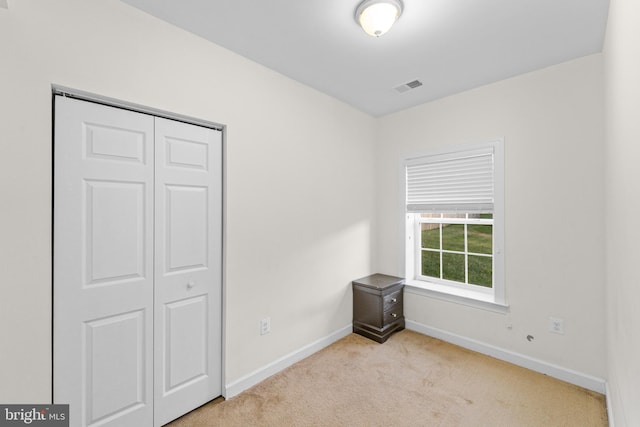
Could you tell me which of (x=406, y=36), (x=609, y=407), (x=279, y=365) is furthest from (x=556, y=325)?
(x=406, y=36)

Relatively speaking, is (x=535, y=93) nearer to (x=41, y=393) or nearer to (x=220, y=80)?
(x=220, y=80)

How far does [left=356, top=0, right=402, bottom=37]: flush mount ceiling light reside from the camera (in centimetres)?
163

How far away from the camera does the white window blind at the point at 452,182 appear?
2781 mm

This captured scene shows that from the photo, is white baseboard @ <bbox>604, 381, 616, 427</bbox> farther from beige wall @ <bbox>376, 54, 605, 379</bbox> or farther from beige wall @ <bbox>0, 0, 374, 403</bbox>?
beige wall @ <bbox>0, 0, 374, 403</bbox>

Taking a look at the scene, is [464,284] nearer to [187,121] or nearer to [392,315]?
[392,315]

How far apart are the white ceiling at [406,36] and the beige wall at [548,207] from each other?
24cm

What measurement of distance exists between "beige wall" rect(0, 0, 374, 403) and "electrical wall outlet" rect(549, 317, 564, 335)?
1.78 meters

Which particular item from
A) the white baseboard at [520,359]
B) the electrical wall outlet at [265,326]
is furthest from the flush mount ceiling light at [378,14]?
the white baseboard at [520,359]

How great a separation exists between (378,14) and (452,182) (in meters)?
1.90

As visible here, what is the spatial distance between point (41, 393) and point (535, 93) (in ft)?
12.8

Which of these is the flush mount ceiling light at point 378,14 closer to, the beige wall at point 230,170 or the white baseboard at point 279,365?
the beige wall at point 230,170

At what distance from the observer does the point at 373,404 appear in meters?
2.02

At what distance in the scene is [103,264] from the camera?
5.32ft

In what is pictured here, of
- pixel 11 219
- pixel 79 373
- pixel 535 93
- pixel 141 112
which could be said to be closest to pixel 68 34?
pixel 141 112
